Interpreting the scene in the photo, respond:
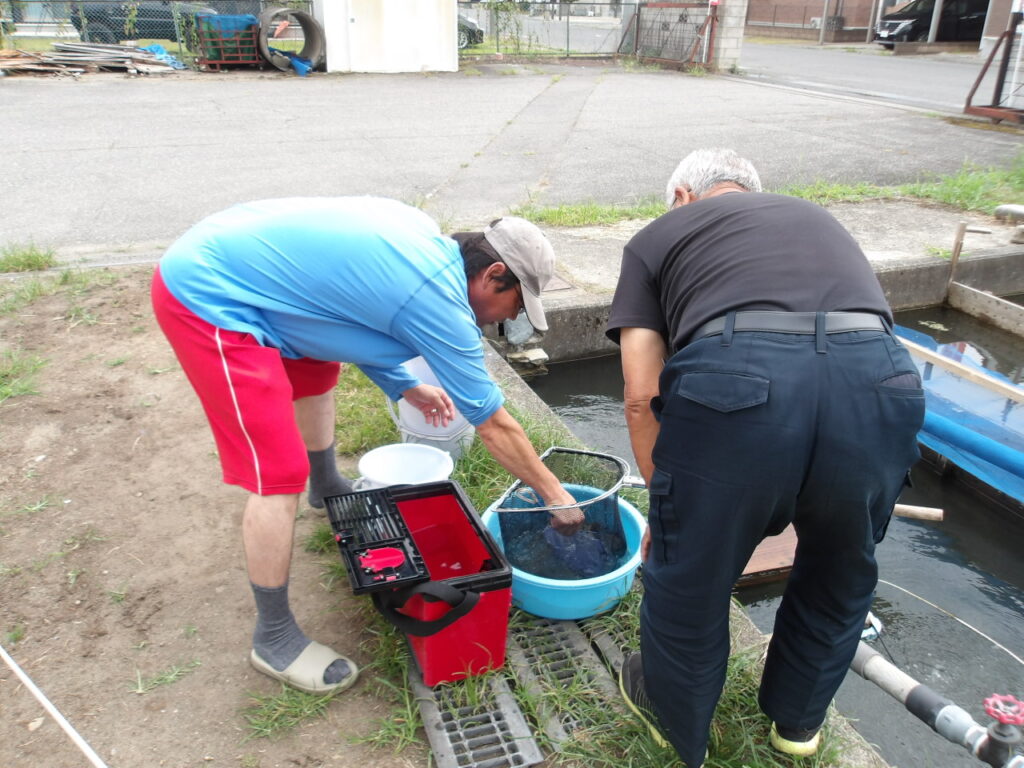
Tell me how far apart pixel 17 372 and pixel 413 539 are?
275 centimetres

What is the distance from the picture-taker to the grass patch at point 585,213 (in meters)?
6.70

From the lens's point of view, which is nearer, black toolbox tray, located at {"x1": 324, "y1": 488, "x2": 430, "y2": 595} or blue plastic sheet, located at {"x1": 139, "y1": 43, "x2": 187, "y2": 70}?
black toolbox tray, located at {"x1": 324, "y1": 488, "x2": 430, "y2": 595}

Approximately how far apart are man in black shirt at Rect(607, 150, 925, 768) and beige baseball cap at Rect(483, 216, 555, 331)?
333 mm

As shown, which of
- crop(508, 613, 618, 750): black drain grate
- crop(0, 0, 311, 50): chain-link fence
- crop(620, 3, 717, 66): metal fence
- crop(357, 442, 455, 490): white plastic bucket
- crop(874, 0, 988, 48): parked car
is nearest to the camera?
crop(508, 613, 618, 750): black drain grate

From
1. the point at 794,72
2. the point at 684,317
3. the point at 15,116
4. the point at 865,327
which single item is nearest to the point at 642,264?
the point at 684,317

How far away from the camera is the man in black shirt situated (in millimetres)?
1599

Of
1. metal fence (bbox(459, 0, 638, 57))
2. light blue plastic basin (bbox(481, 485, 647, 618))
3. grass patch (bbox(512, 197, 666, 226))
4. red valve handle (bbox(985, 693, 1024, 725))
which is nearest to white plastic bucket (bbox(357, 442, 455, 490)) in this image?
light blue plastic basin (bbox(481, 485, 647, 618))

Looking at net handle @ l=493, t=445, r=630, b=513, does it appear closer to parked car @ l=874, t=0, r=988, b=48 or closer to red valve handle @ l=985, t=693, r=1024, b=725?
red valve handle @ l=985, t=693, r=1024, b=725

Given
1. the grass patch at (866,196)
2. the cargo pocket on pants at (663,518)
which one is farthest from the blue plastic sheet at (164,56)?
the cargo pocket on pants at (663,518)

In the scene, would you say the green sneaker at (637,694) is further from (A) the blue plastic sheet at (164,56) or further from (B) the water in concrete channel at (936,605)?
(A) the blue plastic sheet at (164,56)

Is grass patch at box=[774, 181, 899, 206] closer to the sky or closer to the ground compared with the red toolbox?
closer to the sky

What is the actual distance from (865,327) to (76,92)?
14423 mm

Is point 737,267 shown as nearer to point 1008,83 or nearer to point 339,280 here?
point 339,280

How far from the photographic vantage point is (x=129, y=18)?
1762cm
